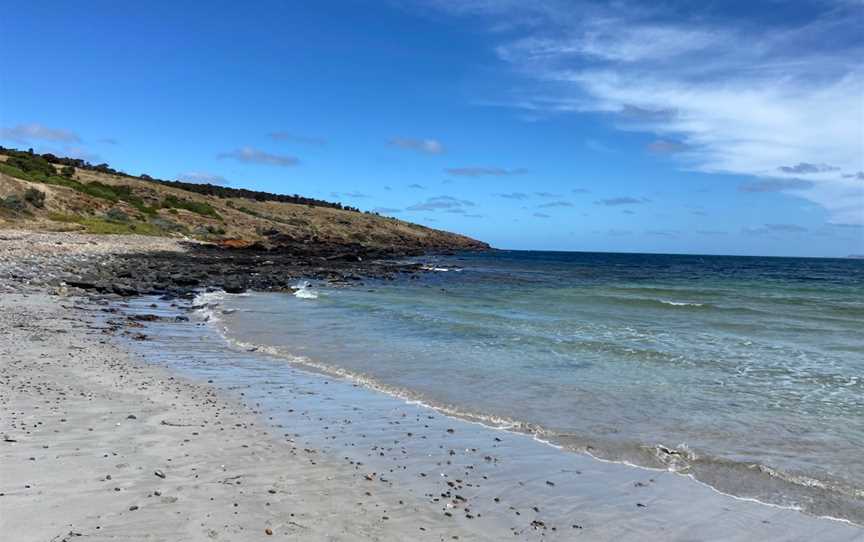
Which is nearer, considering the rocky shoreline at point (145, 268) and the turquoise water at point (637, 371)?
the turquoise water at point (637, 371)

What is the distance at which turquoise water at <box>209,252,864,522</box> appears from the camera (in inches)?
320

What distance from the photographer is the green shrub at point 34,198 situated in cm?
4838

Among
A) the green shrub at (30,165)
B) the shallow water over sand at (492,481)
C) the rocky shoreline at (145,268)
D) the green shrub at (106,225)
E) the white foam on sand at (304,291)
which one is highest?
the green shrub at (30,165)

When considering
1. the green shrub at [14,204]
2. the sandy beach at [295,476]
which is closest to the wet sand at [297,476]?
the sandy beach at [295,476]

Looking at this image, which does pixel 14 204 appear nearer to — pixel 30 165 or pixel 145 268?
pixel 145 268

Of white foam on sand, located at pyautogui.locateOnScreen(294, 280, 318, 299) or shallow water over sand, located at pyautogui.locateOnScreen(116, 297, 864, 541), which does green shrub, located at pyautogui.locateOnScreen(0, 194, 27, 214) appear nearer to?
white foam on sand, located at pyautogui.locateOnScreen(294, 280, 318, 299)

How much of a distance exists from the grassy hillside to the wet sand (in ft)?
133

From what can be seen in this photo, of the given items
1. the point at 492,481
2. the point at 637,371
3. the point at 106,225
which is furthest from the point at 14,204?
the point at 492,481

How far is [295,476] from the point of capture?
640 centimetres

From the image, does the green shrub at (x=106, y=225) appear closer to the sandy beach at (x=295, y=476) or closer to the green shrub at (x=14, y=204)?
the green shrub at (x=14, y=204)

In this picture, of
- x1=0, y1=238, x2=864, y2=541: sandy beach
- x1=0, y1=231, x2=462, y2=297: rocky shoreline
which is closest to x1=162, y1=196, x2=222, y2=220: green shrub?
x1=0, y1=231, x2=462, y2=297: rocky shoreline

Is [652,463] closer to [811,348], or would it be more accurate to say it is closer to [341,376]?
[341,376]

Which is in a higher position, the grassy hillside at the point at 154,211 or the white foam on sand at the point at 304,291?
the grassy hillside at the point at 154,211

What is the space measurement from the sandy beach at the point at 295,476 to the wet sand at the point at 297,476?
2 centimetres
